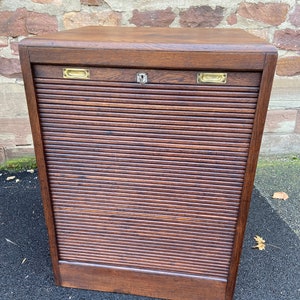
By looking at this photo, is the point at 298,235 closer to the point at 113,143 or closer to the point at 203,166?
the point at 203,166

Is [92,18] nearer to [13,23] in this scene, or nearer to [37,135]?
[13,23]

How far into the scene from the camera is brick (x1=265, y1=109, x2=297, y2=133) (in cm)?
242

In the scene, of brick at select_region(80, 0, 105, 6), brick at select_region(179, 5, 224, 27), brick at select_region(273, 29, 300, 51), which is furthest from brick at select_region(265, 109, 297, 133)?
brick at select_region(80, 0, 105, 6)

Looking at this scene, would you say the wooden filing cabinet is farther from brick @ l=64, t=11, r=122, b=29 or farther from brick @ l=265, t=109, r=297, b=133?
brick @ l=265, t=109, r=297, b=133

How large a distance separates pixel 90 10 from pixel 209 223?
1.52 meters

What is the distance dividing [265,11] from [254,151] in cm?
138

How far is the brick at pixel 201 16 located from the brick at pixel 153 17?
0.07 m

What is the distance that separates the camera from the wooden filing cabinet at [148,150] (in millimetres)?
1052

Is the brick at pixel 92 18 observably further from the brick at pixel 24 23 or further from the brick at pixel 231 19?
the brick at pixel 231 19

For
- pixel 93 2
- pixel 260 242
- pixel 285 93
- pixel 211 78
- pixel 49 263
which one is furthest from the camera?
pixel 285 93

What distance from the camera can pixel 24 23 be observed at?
2.10 metres

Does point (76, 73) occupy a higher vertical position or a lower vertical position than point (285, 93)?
higher

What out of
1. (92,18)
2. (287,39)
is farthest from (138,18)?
(287,39)

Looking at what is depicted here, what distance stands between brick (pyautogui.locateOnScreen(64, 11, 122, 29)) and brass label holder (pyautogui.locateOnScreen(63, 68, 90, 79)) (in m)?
1.16
